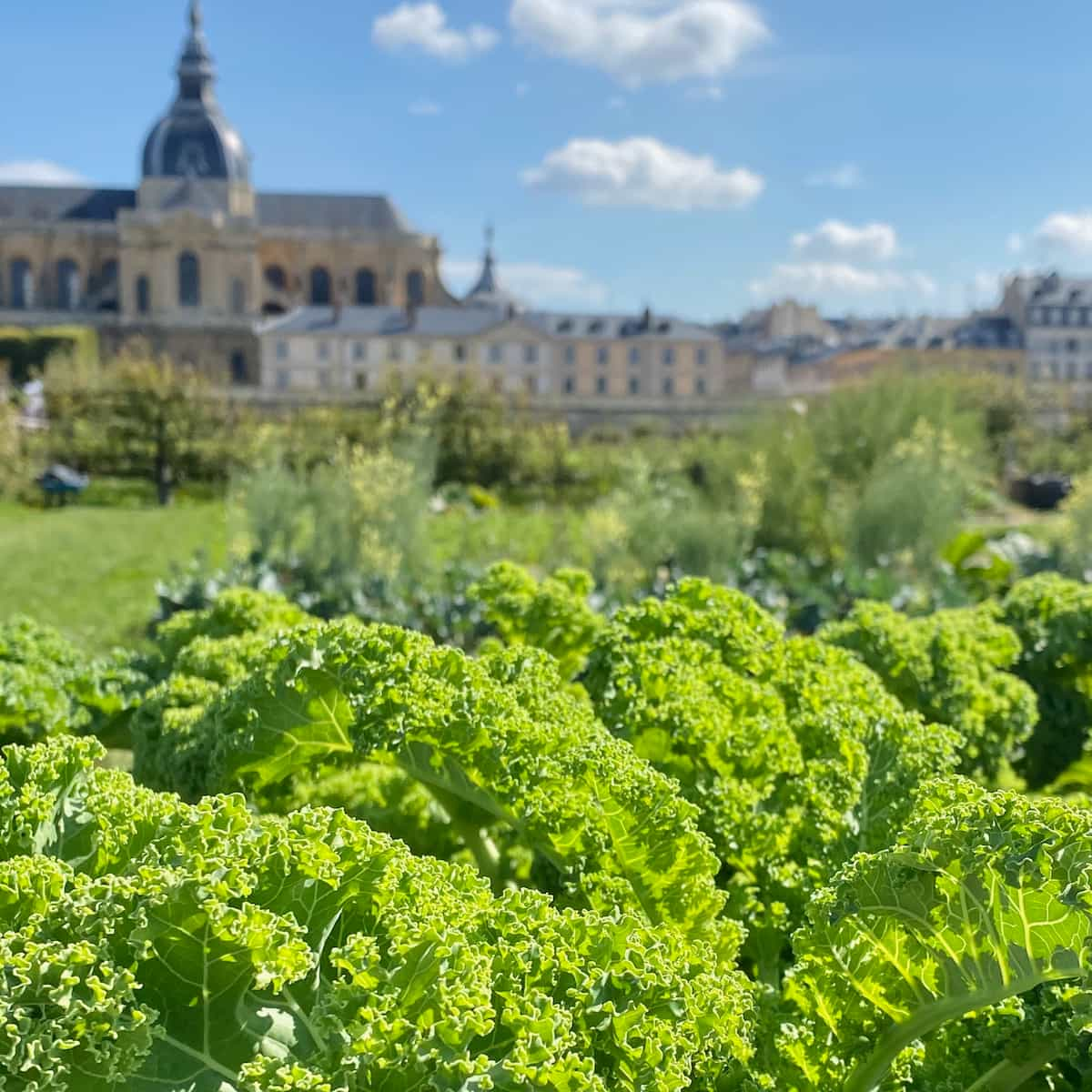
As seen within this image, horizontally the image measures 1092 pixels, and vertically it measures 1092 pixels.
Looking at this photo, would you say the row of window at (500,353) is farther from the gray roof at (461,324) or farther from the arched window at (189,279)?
the arched window at (189,279)

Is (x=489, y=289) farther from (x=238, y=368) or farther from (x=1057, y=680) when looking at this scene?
(x=1057, y=680)

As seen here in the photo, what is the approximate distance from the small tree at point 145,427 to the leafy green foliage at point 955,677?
26.2 meters

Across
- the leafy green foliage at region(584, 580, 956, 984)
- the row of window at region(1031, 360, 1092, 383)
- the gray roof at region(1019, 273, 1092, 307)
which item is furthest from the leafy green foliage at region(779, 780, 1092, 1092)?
the gray roof at region(1019, 273, 1092, 307)

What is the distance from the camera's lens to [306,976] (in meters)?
2.44

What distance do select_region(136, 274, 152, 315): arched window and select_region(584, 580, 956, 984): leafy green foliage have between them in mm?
70980

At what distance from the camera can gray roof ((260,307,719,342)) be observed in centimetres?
5988

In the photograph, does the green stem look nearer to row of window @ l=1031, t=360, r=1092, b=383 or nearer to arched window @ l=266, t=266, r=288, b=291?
row of window @ l=1031, t=360, r=1092, b=383

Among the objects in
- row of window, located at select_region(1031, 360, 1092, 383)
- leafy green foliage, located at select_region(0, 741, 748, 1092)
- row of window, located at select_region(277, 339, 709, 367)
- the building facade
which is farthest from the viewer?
the building facade

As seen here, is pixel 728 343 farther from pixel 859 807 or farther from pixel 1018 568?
pixel 859 807

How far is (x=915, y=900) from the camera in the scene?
2582mm

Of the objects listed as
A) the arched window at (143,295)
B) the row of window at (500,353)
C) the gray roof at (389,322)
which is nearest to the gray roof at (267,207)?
the arched window at (143,295)

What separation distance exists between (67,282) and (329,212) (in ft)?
56.2

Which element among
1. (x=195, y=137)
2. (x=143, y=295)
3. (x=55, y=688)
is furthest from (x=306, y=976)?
(x=195, y=137)

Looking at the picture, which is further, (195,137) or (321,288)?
(321,288)
